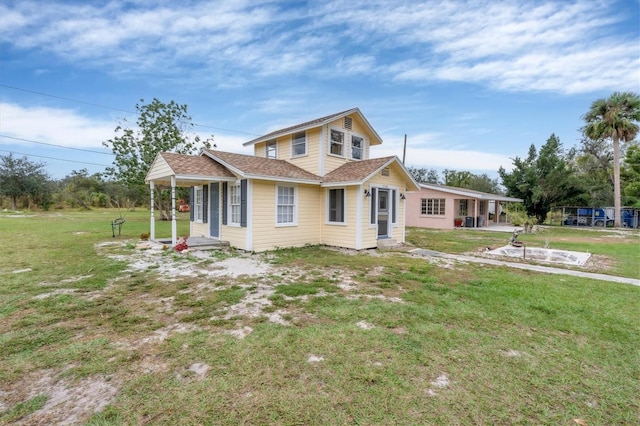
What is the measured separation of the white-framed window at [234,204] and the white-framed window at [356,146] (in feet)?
17.9

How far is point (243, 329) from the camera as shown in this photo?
3.94m

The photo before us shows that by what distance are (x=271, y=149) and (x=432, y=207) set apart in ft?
46.0

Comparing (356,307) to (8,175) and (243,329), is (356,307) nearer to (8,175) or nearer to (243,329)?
(243,329)

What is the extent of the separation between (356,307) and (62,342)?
392 centimetres

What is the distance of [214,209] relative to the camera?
11805 mm

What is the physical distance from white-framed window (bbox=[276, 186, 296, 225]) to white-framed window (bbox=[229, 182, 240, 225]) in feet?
4.67

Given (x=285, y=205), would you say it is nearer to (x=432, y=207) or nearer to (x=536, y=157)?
(x=432, y=207)

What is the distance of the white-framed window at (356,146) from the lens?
13.3 meters

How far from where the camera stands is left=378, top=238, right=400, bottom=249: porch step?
11.8 m

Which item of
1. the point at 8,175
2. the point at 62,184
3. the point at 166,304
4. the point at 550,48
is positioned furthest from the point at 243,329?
the point at 62,184

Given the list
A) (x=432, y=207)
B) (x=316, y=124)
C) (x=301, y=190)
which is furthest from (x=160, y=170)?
(x=432, y=207)

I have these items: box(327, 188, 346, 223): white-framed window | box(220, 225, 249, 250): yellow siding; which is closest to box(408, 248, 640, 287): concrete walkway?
box(327, 188, 346, 223): white-framed window

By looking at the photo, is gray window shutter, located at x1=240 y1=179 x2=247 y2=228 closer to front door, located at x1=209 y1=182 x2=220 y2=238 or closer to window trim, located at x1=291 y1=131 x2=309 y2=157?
front door, located at x1=209 y1=182 x2=220 y2=238

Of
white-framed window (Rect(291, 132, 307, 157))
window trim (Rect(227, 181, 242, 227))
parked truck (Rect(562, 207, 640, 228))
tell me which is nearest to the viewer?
window trim (Rect(227, 181, 242, 227))
